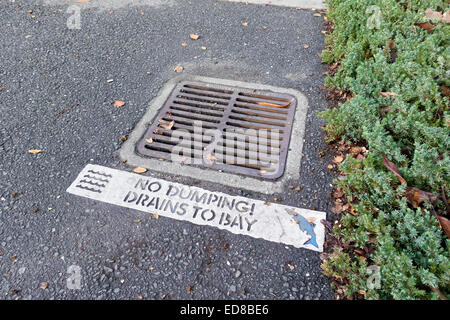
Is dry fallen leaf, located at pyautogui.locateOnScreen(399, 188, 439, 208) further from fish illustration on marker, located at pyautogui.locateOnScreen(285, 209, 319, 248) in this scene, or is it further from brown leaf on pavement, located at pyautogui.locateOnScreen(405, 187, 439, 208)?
fish illustration on marker, located at pyautogui.locateOnScreen(285, 209, 319, 248)

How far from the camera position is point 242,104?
301cm

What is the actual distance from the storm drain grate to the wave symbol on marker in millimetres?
336

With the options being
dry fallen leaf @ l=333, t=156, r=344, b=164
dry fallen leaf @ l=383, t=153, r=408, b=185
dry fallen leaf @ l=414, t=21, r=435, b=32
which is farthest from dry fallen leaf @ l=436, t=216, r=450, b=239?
dry fallen leaf @ l=414, t=21, r=435, b=32

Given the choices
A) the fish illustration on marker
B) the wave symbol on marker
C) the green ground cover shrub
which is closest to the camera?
the green ground cover shrub

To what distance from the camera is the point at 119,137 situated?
9.00 ft

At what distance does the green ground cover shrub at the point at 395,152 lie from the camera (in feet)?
5.48

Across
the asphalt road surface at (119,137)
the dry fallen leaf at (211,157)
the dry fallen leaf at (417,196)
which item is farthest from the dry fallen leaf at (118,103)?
the dry fallen leaf at (417,196)

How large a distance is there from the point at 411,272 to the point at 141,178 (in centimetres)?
171

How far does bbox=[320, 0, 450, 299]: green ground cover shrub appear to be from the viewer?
5.48ft

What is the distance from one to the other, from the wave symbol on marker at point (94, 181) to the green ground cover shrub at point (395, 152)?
1522 mm

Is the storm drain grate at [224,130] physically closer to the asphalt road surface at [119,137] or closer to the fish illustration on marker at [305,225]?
the asphalt road surface at [119,137]

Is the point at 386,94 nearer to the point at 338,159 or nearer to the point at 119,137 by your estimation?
the point at 338,159
